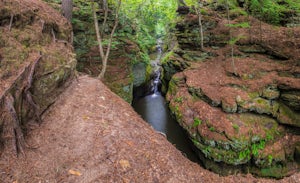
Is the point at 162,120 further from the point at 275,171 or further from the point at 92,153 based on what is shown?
the point at 92,153

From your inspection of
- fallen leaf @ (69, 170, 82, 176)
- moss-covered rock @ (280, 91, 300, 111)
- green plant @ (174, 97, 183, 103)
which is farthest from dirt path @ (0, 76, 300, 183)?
green plant @ (174, 97, 183, 103)

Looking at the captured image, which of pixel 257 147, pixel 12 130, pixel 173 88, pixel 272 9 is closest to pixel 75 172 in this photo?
pixel 12 130

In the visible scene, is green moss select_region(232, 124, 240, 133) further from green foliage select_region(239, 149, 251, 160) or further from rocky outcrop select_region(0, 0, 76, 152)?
rocky outcrop select_region(0, 0, 76, 152)

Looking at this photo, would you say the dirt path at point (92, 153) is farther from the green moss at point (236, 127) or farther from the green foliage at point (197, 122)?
the green foliage at point (197, 122)

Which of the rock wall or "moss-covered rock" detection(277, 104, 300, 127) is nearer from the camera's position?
the rock wall

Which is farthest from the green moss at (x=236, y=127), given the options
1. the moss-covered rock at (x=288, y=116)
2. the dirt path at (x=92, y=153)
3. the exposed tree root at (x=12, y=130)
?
the exposed tree root at (x=12, y=130)

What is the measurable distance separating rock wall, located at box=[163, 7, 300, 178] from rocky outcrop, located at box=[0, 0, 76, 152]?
629 centimetres

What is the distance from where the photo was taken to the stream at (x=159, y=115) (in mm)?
10344

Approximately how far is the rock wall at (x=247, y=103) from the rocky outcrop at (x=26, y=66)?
6294 mm

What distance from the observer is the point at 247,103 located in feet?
29.0

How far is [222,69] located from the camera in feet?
37.1

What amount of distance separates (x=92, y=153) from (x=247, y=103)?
7525 millimetres

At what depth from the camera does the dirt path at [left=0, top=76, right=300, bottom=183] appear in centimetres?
349

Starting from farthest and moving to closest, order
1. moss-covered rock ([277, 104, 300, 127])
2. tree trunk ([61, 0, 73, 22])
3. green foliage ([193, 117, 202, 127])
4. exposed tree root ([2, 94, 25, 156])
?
tree trunk ([61, 0, 73, 22]) → green foliage ([193, 117, 202, 127]) → moss-covered rock ([277, 104, 300, 127]) → exposed tree root ([2, 94, 25, 156])
